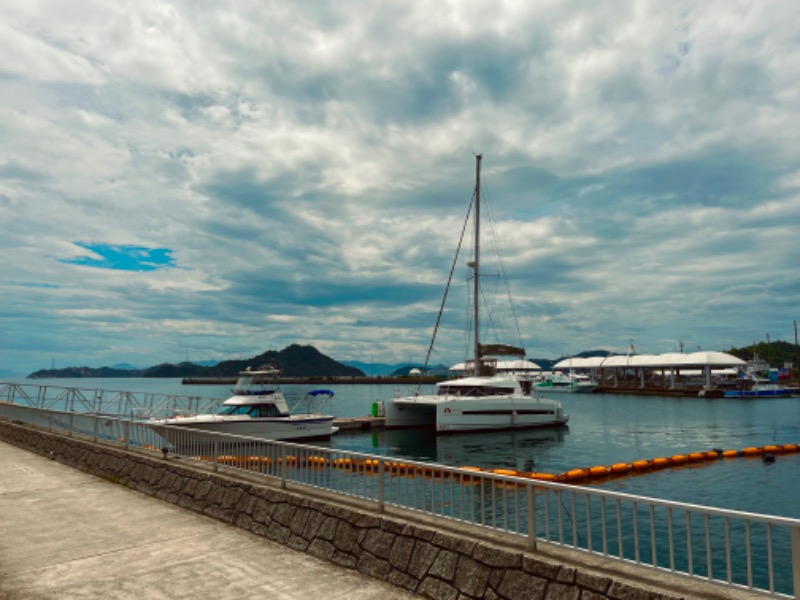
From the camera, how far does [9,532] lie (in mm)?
8539

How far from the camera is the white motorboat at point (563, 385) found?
4973 inches

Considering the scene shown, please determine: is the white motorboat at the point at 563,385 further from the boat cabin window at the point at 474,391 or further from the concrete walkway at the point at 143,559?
the concrete walkway at the point at 143,559

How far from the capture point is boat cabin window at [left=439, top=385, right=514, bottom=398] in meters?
40.8

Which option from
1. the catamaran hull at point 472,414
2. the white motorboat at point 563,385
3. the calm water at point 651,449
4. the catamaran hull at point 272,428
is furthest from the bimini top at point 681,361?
the catamaran hull at point 272,428

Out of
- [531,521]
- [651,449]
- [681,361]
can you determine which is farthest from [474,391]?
[681,361]

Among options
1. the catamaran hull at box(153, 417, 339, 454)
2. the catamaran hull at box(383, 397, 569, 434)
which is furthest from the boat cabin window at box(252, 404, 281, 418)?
the catamaran hull at box(383, 397, 569, 434)

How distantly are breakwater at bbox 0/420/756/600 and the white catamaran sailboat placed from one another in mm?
28502

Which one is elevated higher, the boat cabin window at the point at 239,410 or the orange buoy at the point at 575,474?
the boat cabin window at the point at 239,410

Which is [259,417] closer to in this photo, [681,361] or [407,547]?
[407,547]

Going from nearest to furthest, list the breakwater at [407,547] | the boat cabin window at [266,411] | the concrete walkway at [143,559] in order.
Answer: the breakwater at [407,547] → the concrete walkway at [143,559] → the boat cabin window at [266,411]

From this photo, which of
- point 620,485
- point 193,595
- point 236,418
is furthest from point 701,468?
point 193,595

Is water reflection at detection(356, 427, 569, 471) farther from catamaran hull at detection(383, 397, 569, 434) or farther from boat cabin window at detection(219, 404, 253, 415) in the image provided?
boat cabin window at detection(219, 404, 253, 415)

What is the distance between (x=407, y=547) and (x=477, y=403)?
3267 cm

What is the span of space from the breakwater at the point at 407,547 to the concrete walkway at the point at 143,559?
21 cm
